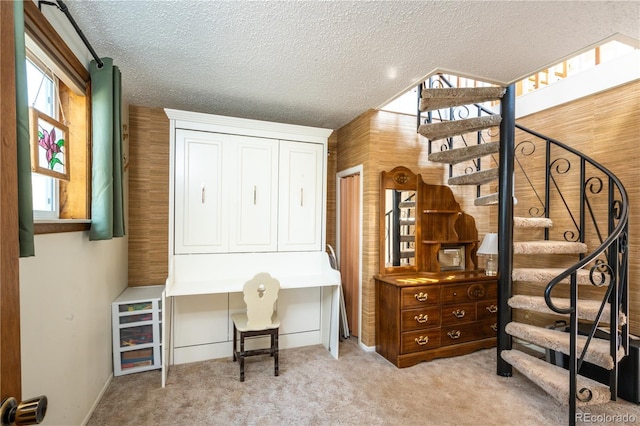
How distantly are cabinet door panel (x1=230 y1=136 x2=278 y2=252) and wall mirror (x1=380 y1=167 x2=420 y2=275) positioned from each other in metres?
1.13

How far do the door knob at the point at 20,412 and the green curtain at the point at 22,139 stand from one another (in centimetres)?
63

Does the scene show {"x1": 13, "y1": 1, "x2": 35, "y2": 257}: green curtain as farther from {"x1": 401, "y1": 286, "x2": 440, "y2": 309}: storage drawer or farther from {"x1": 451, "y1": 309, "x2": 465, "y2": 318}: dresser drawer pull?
{"x1": 451, "y1": 309, "x2": 465, "y2": 318}: dresser drawer pull

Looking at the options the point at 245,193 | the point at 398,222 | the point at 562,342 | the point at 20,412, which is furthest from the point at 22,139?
the point at 562,342

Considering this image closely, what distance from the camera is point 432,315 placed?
2.83 meters

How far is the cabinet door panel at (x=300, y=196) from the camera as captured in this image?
10.2 feet

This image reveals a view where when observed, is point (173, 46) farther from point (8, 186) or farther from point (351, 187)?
point (351, 187)

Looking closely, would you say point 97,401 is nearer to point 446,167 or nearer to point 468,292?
point 468,292

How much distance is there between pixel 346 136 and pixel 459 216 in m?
1.59

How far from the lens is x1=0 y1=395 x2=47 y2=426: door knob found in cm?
62

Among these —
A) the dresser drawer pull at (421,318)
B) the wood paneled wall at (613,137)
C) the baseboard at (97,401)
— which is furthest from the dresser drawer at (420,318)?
the baseboard at (97,401)

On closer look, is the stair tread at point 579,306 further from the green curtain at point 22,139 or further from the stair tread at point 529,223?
the green curtain at point 22,139

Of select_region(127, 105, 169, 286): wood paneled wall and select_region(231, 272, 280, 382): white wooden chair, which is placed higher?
select_region(127, 105, 169, 286): wood paneled wall

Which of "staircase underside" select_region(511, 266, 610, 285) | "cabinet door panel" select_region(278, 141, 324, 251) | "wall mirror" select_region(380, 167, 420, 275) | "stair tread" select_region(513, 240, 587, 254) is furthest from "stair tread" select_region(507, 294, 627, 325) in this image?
"cabinet door panel" select_region(278, 141, 324, 251)

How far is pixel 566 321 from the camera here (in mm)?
2822
